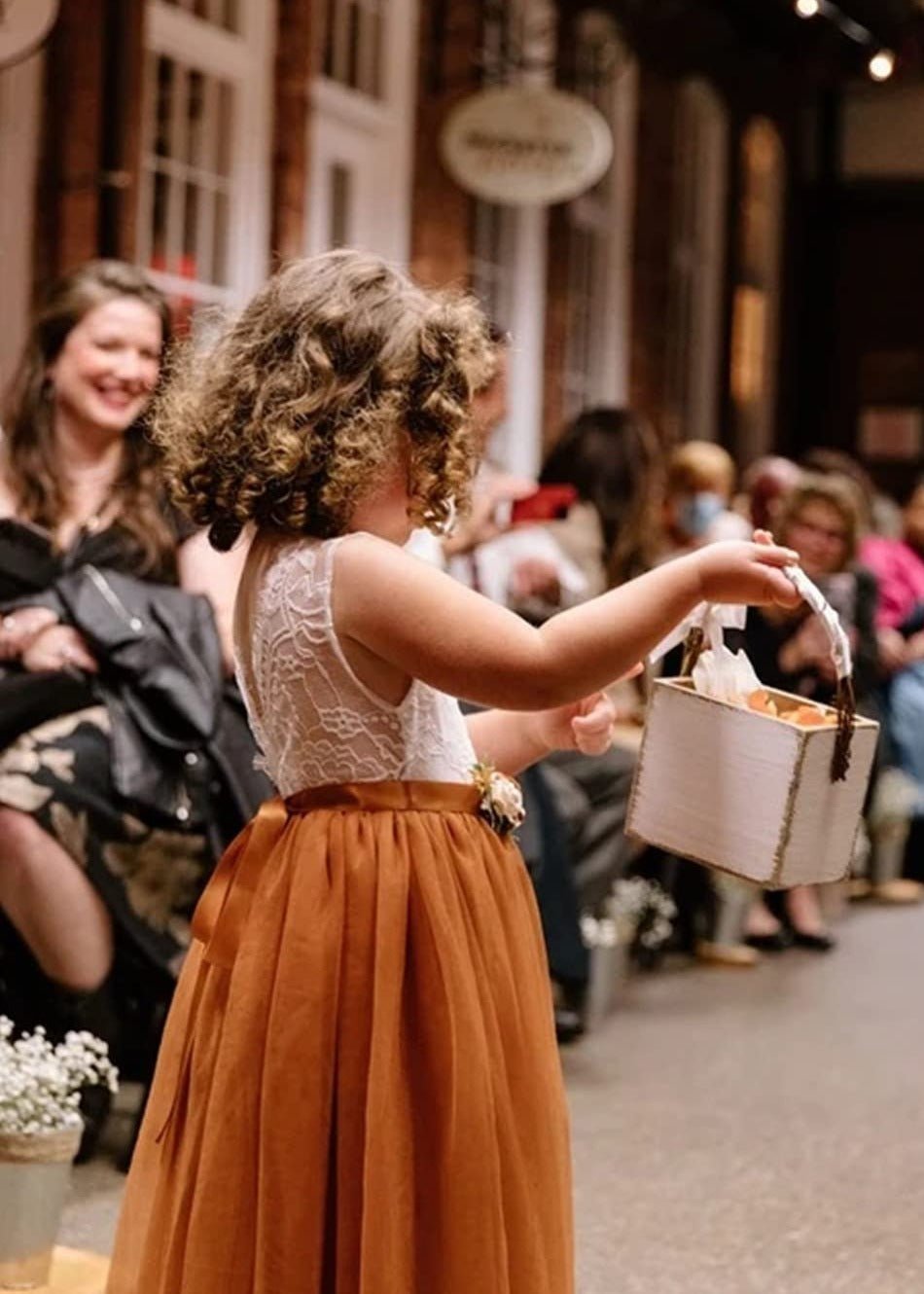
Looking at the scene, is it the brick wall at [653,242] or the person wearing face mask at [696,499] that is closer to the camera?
the person wearing face mask at [696,499]

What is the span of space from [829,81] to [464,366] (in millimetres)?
12503

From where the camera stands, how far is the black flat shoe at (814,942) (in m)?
6.84

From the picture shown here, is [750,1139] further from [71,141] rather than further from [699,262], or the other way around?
[699,262]

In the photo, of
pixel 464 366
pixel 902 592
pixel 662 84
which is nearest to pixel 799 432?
pixel 662 84

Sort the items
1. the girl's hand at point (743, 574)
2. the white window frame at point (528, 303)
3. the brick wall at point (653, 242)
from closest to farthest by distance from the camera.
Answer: the girl's hand at point (743, 574), the white window frame at point (528, 303), the brick wall at point (653, 242)

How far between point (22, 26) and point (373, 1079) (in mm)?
3023

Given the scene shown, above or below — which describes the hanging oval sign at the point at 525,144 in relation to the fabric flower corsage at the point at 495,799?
above

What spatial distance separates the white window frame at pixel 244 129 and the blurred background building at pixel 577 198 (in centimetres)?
1

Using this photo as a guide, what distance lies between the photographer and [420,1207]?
237cm

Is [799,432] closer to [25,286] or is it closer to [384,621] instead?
[25,286]

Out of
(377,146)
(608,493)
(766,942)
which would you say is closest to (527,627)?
(608,493)

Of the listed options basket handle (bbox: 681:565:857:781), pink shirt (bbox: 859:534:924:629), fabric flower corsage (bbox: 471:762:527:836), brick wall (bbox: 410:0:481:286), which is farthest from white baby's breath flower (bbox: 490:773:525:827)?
brick wall (bbox: 410:0:481:286)

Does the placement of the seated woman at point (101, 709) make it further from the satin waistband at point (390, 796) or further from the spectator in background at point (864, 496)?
the spectator in background at point (864, 496)

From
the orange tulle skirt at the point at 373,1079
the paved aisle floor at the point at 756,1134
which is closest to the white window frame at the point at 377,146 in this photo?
the paved aisle floor at the point at 756,1134
